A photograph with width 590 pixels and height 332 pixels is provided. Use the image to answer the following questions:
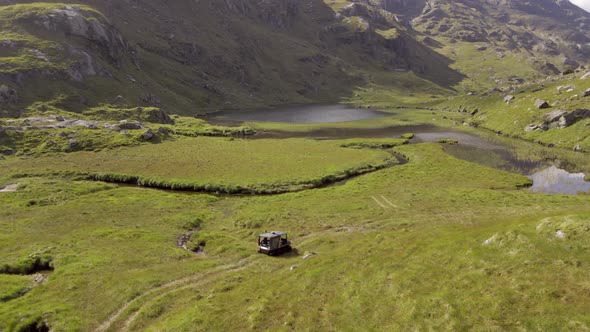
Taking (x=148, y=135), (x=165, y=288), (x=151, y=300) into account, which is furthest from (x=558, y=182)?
(x=148, y=135)

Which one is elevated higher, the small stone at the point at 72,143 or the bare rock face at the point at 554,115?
the bare rock face at the point at 554,115

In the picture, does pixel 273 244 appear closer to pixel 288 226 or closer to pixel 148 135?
pixel 288 226

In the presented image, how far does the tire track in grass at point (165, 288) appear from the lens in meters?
28.4

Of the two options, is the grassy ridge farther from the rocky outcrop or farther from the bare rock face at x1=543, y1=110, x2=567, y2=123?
the bare rock face at x1=543, y1=110, x2=567, y2=123

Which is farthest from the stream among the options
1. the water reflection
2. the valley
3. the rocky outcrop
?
the rocky outcrop

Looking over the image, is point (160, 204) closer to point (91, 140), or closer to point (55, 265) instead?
point (55, 265)

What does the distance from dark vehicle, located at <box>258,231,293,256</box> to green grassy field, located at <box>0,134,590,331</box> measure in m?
1.16

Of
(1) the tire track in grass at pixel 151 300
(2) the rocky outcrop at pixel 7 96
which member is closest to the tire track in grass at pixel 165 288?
(1) the tire track in grass at pixel 151 300

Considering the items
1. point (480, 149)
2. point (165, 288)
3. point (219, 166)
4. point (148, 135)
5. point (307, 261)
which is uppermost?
point (480, 149)

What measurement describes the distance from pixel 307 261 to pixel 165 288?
14.3 m

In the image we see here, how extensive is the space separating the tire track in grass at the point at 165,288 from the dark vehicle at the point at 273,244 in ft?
9.83

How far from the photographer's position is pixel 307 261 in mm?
37031

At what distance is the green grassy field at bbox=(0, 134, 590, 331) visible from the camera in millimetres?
24344

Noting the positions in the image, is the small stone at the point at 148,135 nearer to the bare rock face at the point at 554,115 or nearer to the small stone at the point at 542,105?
the bare rock face at the point at 554,115
